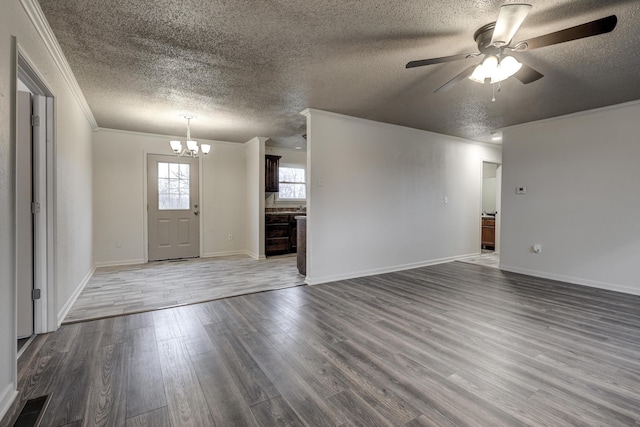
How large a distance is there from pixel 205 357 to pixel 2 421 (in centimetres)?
101

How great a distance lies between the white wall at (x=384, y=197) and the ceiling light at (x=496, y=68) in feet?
7.44

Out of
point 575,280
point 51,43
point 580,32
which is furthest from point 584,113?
point 51,43

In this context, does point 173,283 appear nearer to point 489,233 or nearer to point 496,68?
point 496,68

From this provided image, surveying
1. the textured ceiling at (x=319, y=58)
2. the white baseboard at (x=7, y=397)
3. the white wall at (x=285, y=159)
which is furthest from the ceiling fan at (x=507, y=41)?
the white wall at (x=285, y=159)

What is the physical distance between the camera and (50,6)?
1953 millimetres

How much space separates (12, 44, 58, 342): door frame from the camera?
2.44 metres

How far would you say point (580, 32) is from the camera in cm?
172

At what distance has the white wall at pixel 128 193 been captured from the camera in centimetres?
514

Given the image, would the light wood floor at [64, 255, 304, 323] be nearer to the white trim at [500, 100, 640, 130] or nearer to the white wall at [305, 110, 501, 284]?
the white wall at [305, 110, 501, 284]

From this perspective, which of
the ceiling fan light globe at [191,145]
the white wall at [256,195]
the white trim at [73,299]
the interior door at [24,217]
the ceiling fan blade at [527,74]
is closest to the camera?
the ceiling fan blade at [527,74]

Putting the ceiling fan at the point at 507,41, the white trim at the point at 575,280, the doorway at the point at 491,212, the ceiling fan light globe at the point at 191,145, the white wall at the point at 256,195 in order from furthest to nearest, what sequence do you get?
the doorway at the point at 491,212, the white wall at the point at 256,195, the ceiling fan light globe at the point at 191,145, the white trim at the point at 575,280, the ceiling fan at the point at 507,41

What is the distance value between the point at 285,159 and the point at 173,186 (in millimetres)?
2504

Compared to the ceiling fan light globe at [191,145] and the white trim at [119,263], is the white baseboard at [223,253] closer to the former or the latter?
the white trim at [119,263]

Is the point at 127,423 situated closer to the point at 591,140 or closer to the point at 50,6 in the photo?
the point at 50,6
